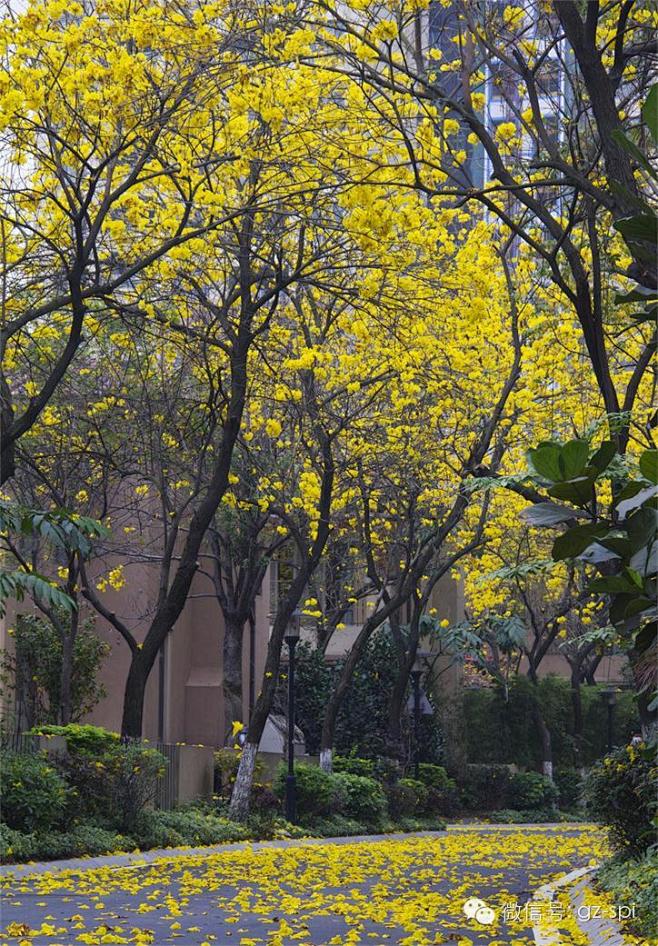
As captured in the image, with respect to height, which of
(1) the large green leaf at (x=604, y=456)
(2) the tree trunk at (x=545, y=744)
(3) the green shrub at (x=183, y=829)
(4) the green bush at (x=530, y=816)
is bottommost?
(3) the green shrub at (x=183, y=829)

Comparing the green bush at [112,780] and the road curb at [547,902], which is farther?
the green bush at [112,780]

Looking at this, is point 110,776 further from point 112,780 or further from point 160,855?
point 160,855

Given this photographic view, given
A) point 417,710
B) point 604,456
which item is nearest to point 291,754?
point 417,710

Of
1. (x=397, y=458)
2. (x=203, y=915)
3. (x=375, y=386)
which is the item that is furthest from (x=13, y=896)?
(x=397, y=458)

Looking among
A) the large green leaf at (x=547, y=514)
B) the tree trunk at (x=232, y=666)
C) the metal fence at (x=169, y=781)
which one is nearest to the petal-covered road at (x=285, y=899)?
the metal fence at (x=169, y=781)

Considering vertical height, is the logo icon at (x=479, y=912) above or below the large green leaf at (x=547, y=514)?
below

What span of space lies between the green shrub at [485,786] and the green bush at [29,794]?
19750mm

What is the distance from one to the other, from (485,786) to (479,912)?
946 inches

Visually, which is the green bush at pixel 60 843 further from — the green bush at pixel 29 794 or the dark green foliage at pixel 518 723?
the dark green foliage at pixel 518 723

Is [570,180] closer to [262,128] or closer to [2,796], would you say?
[262,128]

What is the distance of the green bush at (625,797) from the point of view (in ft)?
38.1

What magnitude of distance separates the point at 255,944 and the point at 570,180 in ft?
20.7

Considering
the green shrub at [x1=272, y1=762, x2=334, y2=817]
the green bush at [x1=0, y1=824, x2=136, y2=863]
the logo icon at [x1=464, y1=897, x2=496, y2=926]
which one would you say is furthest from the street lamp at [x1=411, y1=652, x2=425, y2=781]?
the logo icon at [x1=464, y1=897, x2=496, y2=926]

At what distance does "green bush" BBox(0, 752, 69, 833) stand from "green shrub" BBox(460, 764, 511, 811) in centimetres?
1975
